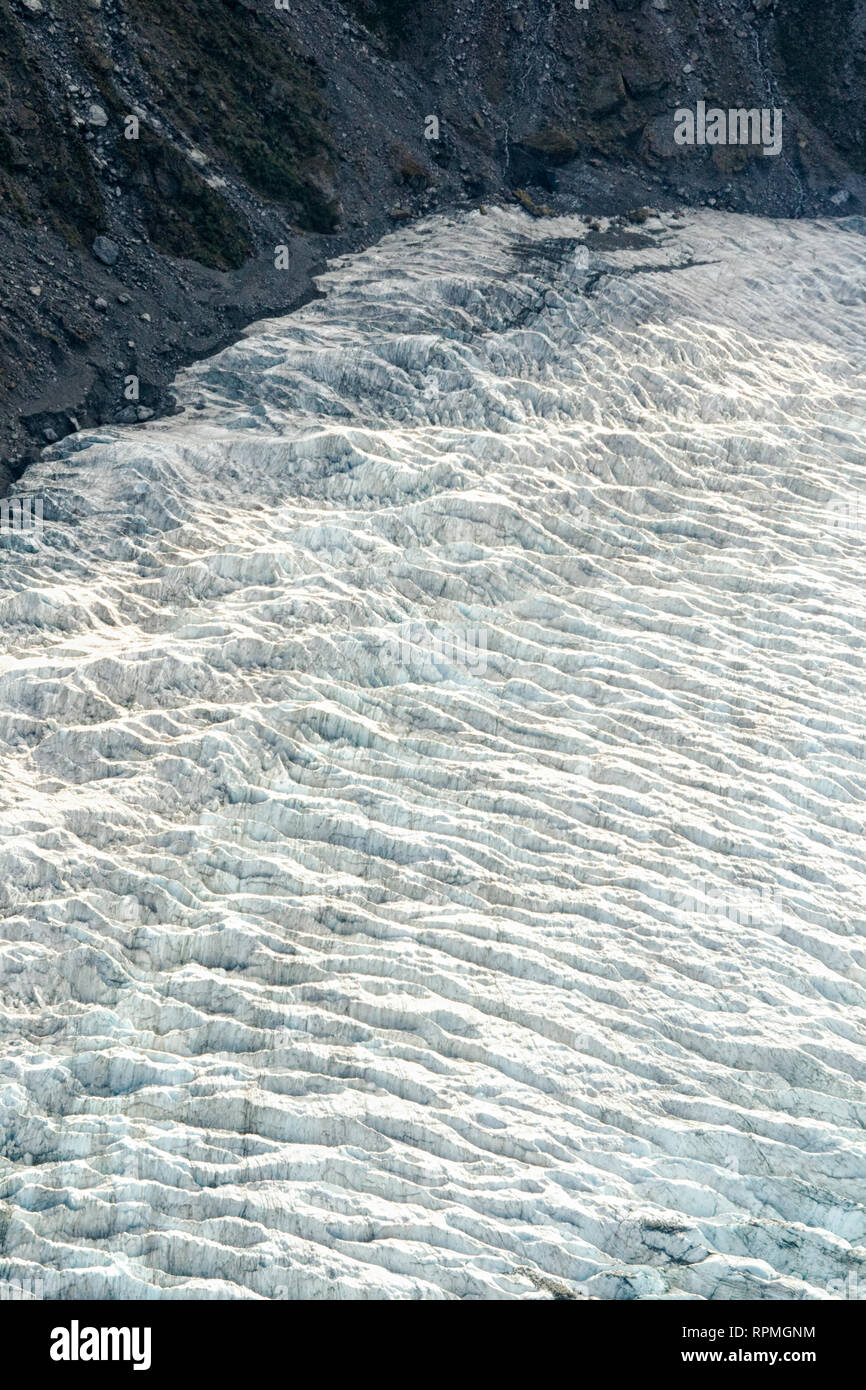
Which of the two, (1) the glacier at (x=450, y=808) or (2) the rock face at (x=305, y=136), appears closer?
(1) the glacier at (x=450, y=808)

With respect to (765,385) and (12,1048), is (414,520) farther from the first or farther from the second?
(12,1048)

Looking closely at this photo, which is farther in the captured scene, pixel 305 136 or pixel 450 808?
pixel 305 136

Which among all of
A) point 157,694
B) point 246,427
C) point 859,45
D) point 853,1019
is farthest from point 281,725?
point 859,45

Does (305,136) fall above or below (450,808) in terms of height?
above

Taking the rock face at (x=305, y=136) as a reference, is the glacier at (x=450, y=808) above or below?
below
